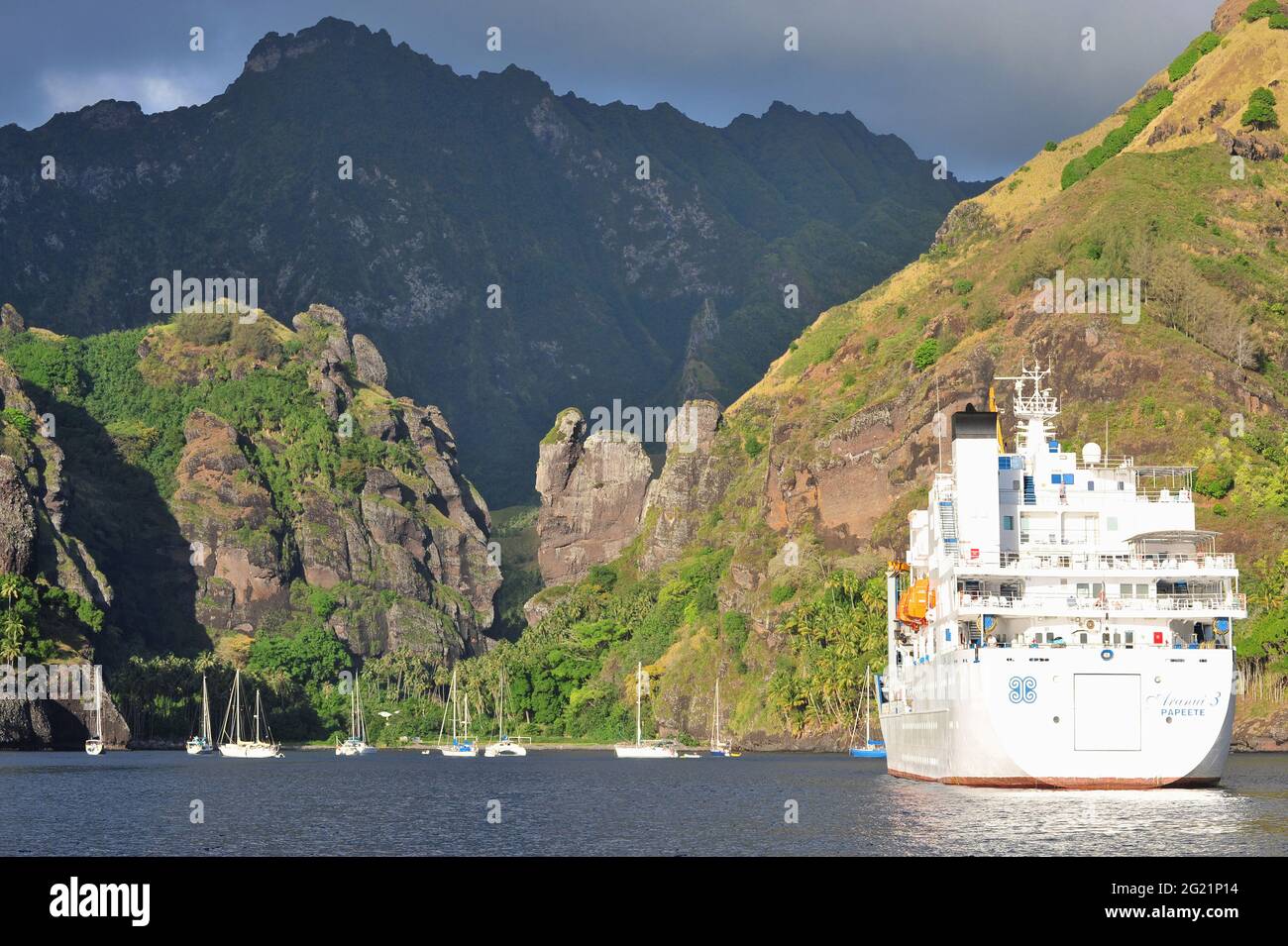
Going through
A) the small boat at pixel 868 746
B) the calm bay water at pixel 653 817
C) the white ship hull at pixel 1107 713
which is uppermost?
the white ship hull at pixel 1107 713

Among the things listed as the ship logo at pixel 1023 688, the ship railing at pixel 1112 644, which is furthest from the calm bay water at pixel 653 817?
the ship railing at pixel 1112 644

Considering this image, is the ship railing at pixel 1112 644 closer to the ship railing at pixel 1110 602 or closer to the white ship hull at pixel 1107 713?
the white ship hull at pixel 1107 713

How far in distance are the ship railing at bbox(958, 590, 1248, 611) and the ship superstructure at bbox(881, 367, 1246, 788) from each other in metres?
0.10

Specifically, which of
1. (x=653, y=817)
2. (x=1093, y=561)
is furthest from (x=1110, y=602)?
(x=653, y=817)

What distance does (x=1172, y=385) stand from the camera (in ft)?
627

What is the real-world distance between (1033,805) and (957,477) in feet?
76.4

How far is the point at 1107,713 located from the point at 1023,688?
13.2ft

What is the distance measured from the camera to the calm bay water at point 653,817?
67250mm

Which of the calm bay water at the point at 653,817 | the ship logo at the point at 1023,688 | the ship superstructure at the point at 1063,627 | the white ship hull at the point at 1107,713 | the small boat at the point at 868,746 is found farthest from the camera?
the small boat at the point at 868,746

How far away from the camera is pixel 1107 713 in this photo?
3150 inches

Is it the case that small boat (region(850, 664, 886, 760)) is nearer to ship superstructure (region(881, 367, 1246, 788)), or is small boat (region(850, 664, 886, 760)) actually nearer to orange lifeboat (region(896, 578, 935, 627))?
orange lifeboat (region(896, 578, 935, 627))

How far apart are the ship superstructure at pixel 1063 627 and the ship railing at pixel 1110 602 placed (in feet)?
0.34

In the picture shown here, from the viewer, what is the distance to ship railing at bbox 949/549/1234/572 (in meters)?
88.6
